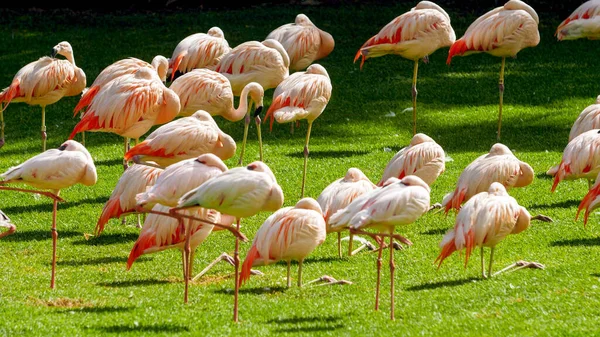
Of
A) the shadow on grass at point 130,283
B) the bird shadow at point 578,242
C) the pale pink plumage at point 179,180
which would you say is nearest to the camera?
the pale pink plumage at point 179,180

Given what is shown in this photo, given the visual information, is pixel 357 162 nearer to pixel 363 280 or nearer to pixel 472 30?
pixel 472 30

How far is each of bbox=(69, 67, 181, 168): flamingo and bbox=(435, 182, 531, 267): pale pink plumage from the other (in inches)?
131

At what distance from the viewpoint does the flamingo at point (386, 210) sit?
19.4 feet

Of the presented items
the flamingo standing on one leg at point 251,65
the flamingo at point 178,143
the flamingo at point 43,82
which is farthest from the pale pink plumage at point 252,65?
the flamingo at point 178,143

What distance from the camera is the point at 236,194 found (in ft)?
19.4

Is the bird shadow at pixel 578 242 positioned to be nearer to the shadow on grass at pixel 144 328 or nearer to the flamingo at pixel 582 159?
the flamingo at pixel 582 159

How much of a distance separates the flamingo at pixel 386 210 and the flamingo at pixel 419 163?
1972 millimetres

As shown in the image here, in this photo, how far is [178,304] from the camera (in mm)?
6309

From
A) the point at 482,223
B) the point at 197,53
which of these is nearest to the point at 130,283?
the point at 482,223

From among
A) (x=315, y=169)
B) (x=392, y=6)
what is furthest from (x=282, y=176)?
(x=392, y=6)

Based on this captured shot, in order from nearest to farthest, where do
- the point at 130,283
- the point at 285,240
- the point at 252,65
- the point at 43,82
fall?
the point at 285,240 → the point at 130,283 → the point at 43,82 → the point at 252,65

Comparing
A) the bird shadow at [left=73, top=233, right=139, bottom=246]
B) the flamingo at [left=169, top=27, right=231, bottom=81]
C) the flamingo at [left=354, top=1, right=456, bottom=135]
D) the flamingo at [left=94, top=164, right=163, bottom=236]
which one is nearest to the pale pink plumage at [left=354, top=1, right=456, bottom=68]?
the flamingo at [left=354, top=1, right=456, bottom=135]

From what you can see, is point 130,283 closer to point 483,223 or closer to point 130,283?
point 130,283

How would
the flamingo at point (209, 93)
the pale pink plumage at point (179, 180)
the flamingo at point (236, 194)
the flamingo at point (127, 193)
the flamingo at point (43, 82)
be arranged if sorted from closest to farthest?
the flamingo at point (236, 194)
the pale pink plumage at point (179, 180)
the flamingo at point (127, 193)
the flamingo at point (209, 93)
the flamingo at point (43, 82)
